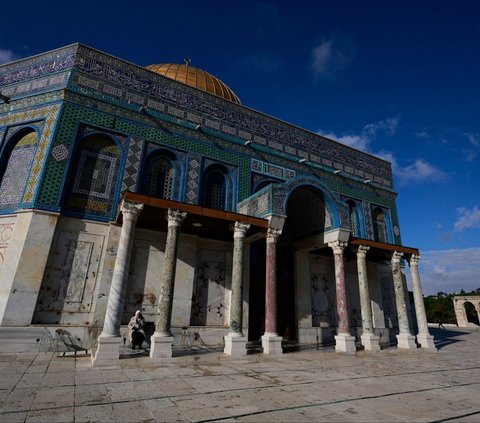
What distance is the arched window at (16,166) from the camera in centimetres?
978

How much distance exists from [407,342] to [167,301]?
9888 mm

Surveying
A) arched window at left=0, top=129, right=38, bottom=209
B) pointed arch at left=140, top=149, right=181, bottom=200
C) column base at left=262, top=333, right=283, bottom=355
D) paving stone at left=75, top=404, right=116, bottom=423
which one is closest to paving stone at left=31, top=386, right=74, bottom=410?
paving stone at left=75, top=404, right=116, bottom=423

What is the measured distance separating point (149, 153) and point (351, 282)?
10781 mm

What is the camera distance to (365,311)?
11.9 metres

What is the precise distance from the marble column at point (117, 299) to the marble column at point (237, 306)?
314 cm

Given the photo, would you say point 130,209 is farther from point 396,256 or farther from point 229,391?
point 396,256

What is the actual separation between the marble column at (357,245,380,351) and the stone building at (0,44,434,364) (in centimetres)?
5

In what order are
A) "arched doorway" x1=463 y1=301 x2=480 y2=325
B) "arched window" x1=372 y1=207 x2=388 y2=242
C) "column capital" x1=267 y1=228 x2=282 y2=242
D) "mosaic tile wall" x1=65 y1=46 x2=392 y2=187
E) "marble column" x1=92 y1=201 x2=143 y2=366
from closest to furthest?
"marble column" x1=92 y1=201 x2=143 y2=366, "column capital" x1=267 y1=228 x2=282 y2=242, "mosaic tile wall" x1=65 y1=46 x2=392 y2=187, "arched window" x1=372 y1=207 x2=388 y2=242, "arched doorway" x1=463 y1=301 x2=480 y2=325

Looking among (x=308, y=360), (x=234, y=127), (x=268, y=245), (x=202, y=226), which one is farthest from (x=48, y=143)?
(x=308, y=360)

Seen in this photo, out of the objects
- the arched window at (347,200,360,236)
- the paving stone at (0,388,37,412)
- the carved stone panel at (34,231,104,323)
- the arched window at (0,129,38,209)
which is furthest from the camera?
the arched window at (347,200,360,236)

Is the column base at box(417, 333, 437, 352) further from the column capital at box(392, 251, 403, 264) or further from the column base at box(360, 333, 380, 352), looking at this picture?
the column capital at box(392, 251, 403, 264)

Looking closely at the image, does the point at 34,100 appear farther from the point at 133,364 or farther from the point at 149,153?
the point at 133,364

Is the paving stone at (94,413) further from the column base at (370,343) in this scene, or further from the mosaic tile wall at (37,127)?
the column base at (370,343)

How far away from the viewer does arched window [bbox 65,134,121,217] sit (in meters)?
9.93
